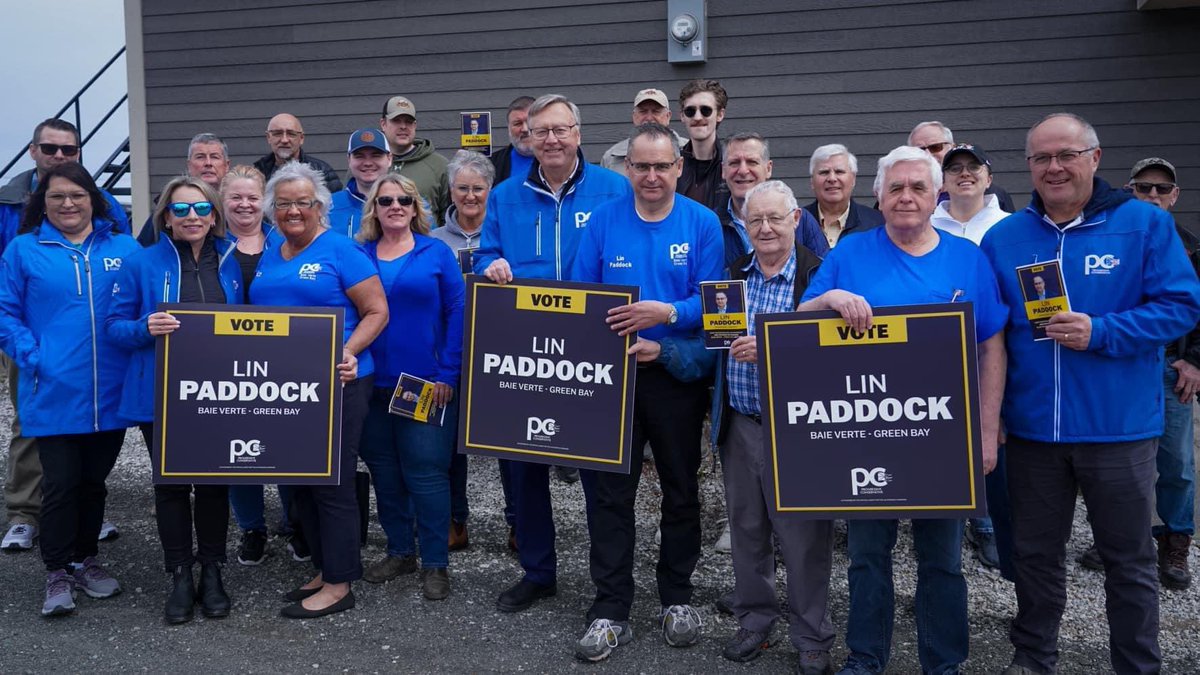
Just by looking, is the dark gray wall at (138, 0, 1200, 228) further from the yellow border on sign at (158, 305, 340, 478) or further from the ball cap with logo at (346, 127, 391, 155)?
the yellow border on sign at (158, 305, 340, 478)

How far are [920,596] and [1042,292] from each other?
3.91ft

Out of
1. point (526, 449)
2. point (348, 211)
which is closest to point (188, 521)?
point (526, 449)

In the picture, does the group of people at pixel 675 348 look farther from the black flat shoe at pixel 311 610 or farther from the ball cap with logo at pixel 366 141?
the ball cap with logo at pixel 366 141

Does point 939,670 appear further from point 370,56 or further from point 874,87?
point 370,56

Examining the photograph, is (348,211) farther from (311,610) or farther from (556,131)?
(311,610)

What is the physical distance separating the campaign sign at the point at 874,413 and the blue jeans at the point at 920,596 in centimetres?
18

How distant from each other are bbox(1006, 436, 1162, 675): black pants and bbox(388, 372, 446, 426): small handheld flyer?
99.5 inches

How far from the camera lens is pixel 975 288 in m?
3.33

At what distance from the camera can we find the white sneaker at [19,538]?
525cm

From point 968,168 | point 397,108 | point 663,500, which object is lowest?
point 663,500

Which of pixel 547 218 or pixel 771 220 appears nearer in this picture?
pixel 771 220

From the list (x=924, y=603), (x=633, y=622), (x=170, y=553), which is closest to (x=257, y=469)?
(x=170, y=553)

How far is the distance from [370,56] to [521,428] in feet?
21.0

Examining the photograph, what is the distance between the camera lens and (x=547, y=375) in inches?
158
